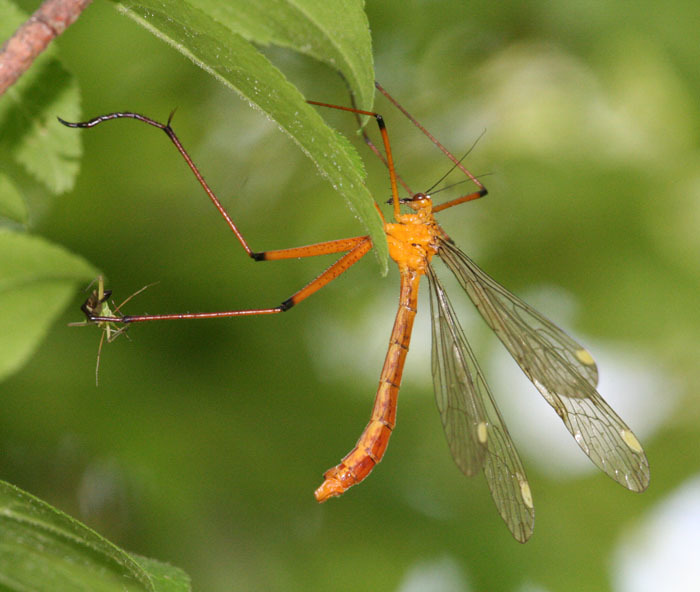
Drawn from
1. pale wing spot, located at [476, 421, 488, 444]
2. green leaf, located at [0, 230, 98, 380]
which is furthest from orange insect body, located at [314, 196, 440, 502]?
green leaf, located at [0, 230, 98, 380]

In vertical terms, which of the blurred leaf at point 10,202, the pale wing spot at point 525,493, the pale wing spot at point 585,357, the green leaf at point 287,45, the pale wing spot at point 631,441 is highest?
the green leaf at point 287,45

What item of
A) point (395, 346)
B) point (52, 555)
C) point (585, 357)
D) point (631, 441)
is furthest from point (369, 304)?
point (52, 555)

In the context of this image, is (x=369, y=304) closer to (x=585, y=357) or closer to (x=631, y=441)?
(x=585, y=357)

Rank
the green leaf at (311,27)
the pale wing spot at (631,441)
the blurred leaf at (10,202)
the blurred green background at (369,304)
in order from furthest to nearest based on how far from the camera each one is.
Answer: the blurred green background at (369,304) → the pale wing spot at (631,441) → the blurred leaf at (10,202) → the green leaf at (311,27)

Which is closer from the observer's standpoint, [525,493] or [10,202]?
[10,202]

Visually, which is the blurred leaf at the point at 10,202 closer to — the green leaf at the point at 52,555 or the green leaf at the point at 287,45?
the green leaf at the point at 287,45

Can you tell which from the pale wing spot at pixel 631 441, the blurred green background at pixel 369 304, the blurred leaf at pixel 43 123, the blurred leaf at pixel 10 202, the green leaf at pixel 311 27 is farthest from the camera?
the blurred green background at pixel 369 304

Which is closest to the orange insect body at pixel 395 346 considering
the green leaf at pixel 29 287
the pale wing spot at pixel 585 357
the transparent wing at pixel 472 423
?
→ the transparent wing at pixel 472 423
